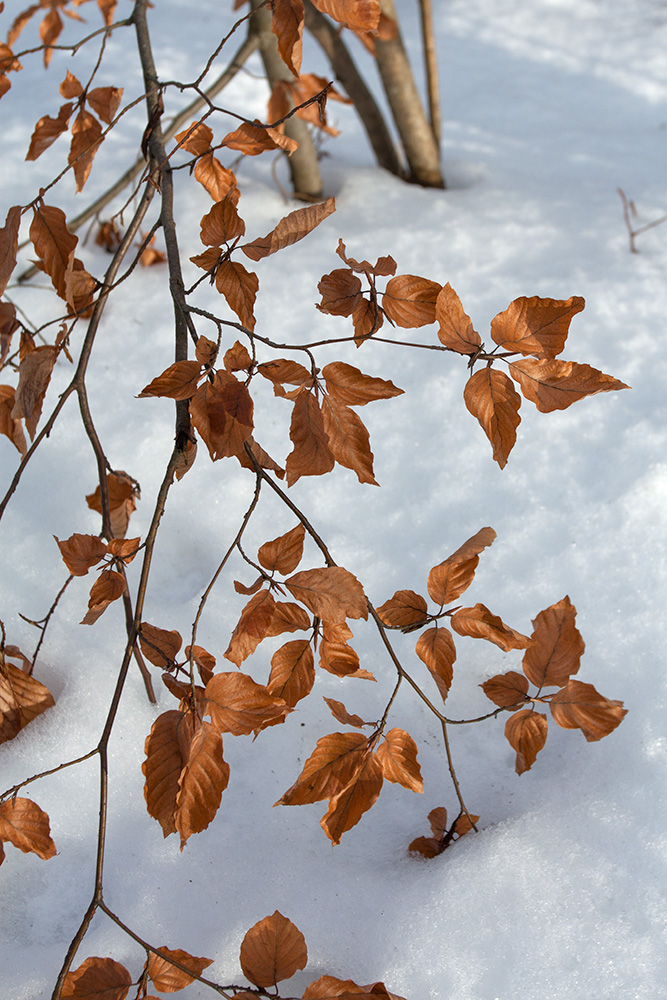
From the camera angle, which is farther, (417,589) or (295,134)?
(295,134)

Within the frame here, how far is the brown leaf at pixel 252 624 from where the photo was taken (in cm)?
56

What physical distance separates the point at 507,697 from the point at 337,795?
0.56ft

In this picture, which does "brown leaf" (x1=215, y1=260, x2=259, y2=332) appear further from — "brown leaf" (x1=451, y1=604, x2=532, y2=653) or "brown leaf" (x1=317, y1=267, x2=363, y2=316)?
"brown leaf" (x1=451, y1=604, x2=532, y2=653)

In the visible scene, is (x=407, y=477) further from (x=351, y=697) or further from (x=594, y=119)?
(x=594, y=119)

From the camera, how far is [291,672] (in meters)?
0.59

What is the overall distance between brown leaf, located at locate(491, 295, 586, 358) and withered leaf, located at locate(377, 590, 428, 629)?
22 cm

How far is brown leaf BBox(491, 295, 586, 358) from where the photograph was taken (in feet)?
1.62

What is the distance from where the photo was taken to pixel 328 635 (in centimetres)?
59

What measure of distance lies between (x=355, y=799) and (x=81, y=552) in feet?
0.89

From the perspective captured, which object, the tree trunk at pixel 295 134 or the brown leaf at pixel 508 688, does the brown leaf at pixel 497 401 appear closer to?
the brown leaf at pixel 508 688

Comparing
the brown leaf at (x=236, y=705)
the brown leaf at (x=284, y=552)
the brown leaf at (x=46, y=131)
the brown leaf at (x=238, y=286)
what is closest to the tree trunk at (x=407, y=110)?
the brown leaf at (x=46, y=131)

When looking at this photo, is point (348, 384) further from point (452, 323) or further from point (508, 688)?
point (508, 688)

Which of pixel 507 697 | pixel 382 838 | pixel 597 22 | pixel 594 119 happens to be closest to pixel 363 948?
pixel 382 838

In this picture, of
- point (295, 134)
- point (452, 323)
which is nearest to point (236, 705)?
point (452, 323)
